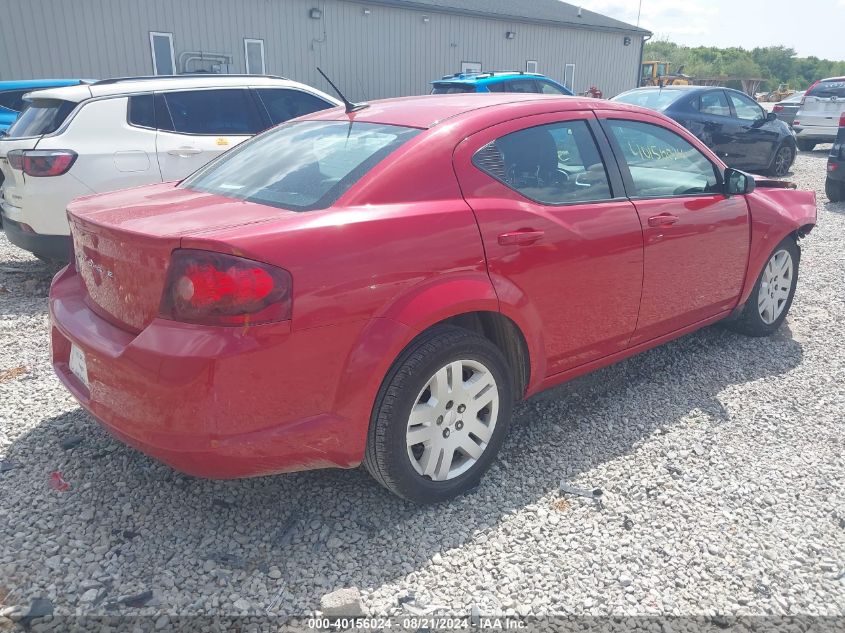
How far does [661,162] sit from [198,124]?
422 cm

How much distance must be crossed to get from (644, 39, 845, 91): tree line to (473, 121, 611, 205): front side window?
69.7m

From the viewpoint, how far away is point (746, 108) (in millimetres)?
11812

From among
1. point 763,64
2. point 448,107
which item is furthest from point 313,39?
point 763,64

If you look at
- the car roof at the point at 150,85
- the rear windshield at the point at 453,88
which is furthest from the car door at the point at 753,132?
the car roof at the point at 150,85

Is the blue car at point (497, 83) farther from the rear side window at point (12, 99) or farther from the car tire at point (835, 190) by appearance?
the rear side window at point (12, 99)

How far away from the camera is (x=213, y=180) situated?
331 centimetres

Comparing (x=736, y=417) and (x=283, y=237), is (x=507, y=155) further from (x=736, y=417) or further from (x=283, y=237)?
(x=736, y=417)

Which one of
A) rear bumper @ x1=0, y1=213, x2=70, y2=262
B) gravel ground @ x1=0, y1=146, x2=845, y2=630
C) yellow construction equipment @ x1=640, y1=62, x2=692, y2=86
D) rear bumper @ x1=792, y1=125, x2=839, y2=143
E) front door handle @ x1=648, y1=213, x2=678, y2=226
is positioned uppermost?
yellow construction equipment @ x1=640, y1=62, x2=692, y2=86

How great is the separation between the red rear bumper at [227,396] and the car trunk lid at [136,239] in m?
0.13

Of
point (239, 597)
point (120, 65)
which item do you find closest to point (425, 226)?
point (239, 597)

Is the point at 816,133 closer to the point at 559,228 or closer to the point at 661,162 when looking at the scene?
the point at 661,162

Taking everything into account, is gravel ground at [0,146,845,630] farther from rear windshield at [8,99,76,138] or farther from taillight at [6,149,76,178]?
rear windshield at [8,99,76,138]

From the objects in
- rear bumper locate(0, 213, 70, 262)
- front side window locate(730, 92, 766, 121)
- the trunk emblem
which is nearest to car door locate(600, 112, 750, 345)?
the trunk emblem

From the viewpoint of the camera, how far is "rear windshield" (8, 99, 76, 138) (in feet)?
18.3
